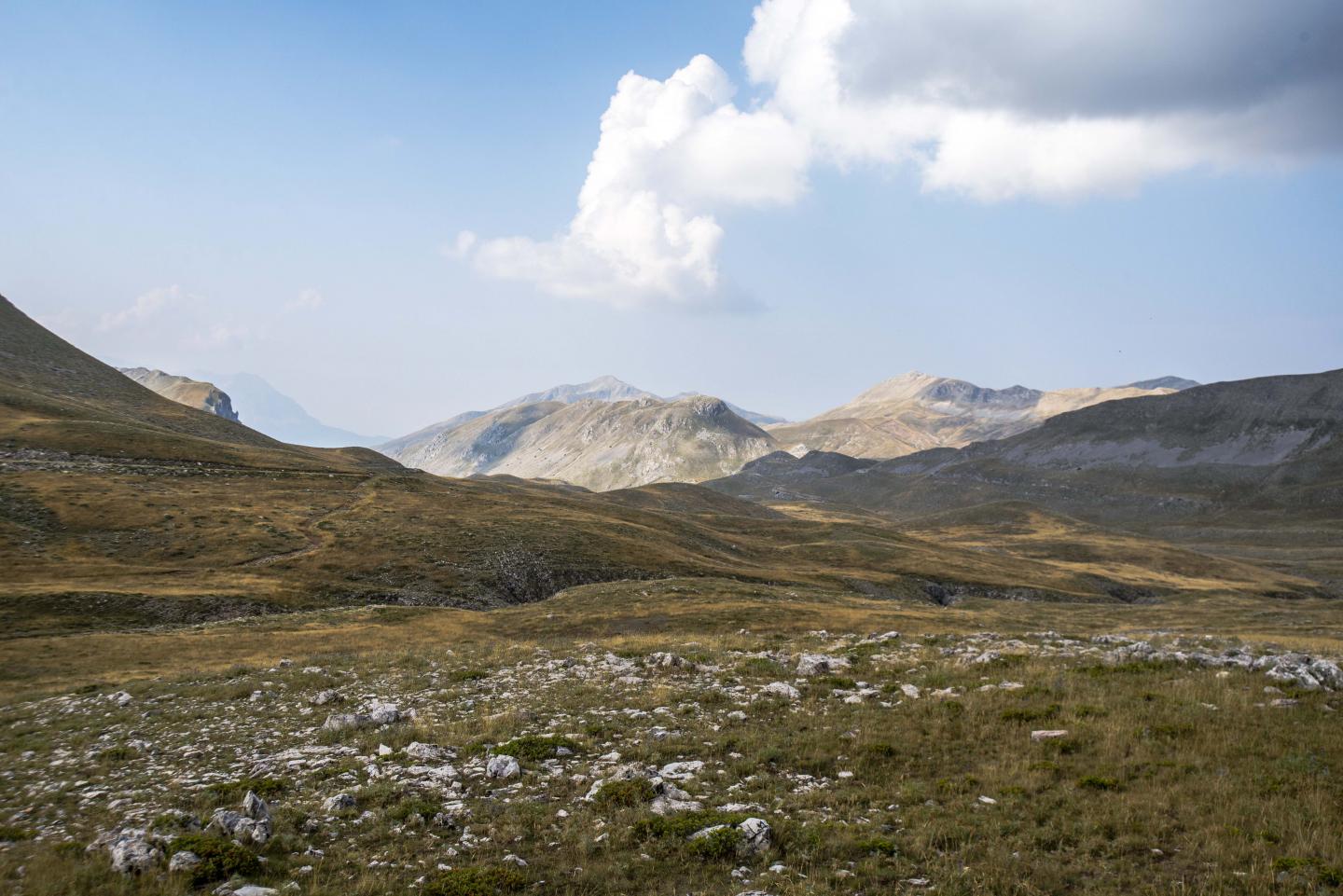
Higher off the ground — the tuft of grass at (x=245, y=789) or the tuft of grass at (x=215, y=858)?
the tuft of grass at (x=215, y=858)

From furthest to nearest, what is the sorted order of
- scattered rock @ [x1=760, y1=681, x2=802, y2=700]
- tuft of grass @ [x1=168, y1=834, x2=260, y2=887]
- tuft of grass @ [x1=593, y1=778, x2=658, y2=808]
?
scattered rock @ [x1=760, y1=681, x2=802, y2=700] → tuft of grass @ [x1=593, y1=778, x2=658, y2=808] → tuft of grass @ [x1=168, y1=834, x2=260, y2=887]

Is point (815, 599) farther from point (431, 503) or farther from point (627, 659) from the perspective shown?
point (431, 503)

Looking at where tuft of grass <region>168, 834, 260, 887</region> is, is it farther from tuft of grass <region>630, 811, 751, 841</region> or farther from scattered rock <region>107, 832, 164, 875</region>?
tuft of grass <region>630, 811, 751, 841</region>

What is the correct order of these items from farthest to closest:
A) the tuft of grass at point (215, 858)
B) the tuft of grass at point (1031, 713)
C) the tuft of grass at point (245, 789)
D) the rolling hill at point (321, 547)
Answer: the rolling hill at point (321, 547) → the tuft of grass at point (1031, 713) → the tuft of grass at point (245, 789) → the tuft of grass at point (215, 858)

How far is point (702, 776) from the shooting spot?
15188 millimetres

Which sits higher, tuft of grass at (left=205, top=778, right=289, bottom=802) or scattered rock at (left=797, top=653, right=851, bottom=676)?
tuft of grass at (left=205, top=778, right=289, bottom=802)

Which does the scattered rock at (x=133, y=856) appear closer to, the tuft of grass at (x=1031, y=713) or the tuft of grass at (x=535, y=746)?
the tuft of grass at (x=535, y=746)

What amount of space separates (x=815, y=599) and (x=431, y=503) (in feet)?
212

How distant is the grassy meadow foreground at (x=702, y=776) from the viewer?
1109 cm

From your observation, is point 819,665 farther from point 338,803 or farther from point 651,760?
point 338,803

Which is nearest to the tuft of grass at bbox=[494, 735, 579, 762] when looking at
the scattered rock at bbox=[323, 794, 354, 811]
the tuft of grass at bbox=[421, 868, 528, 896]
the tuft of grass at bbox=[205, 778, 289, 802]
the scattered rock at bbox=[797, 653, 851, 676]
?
the scattered rock at bbox=[323, 794, 354, 811]

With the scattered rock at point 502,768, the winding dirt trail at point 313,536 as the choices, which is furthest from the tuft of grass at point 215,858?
the winding dirt trail at point 313,536

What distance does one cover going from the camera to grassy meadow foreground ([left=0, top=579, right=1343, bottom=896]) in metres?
11.1

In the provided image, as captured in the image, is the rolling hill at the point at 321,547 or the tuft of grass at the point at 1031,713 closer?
the tuft of grass at the point at 1031,713
